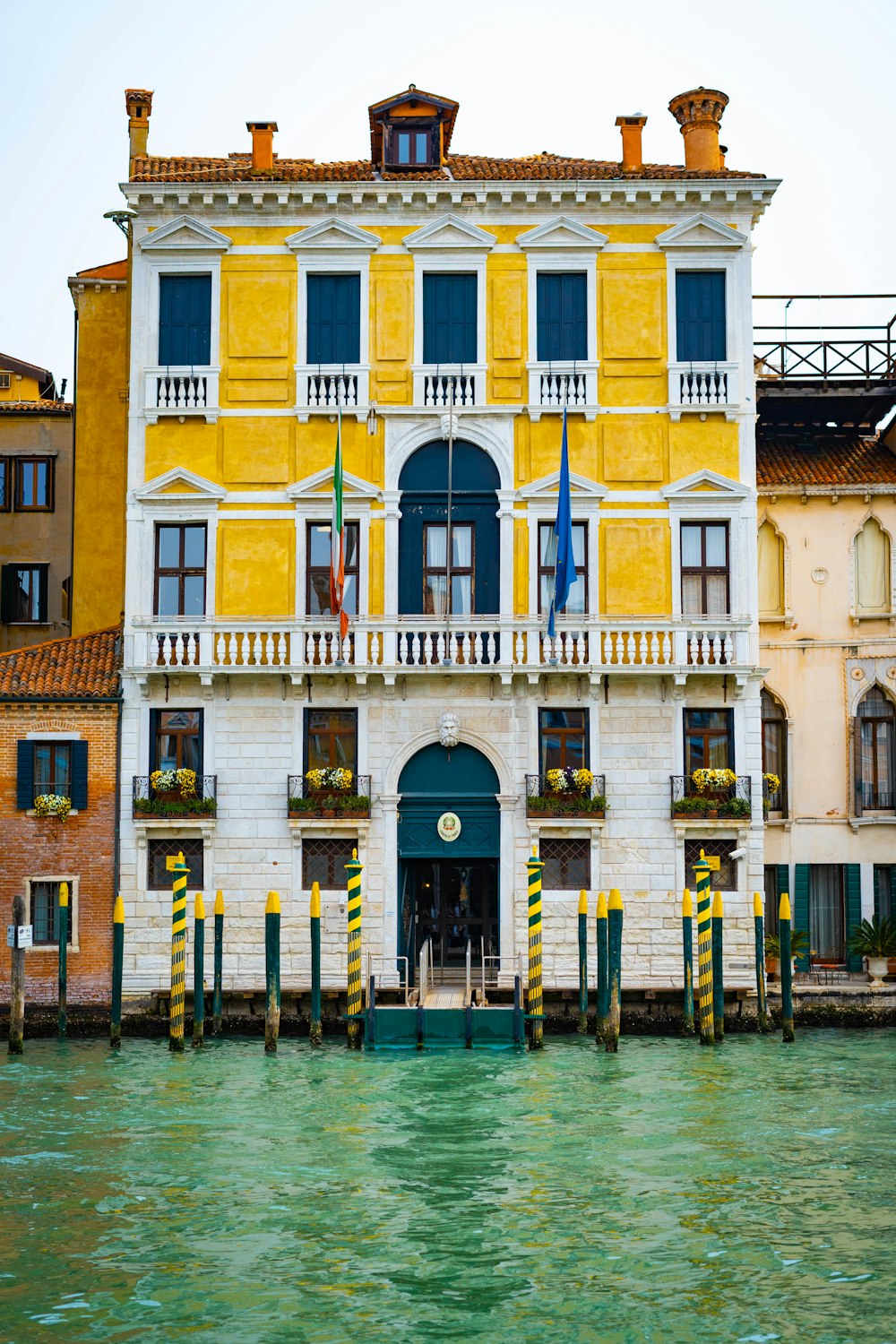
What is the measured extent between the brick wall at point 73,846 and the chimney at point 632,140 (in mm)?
12258

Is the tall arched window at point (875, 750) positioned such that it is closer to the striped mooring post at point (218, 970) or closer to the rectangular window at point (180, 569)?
the striped mooring post at point (218, 970)

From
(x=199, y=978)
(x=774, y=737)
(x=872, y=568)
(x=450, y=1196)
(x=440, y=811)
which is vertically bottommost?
(x=450, y=1196)

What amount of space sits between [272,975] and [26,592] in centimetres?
1455

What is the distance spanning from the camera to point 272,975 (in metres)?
24.4

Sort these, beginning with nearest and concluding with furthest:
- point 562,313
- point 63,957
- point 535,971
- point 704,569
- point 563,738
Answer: point 535,971 → point 63,957 → point 563,738 → point 704,569 → point 562,313

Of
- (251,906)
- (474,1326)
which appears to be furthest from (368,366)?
(474,1326)

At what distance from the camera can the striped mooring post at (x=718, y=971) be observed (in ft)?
80.5

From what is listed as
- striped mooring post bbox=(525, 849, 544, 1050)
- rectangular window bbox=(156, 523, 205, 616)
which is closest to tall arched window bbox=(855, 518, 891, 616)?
striped mooring post bbox=(525, 849, 544, 1050)

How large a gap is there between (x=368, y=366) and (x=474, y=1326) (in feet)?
57.3

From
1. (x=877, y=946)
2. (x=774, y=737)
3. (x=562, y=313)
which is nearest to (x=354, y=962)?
(x=877, y=946)

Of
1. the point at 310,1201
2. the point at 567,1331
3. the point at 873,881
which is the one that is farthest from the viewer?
the point at 873,881

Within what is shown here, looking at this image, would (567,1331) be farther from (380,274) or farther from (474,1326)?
(380,274)

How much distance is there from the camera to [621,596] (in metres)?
27.3

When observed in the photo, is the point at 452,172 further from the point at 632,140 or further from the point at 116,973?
the point at 116,973
